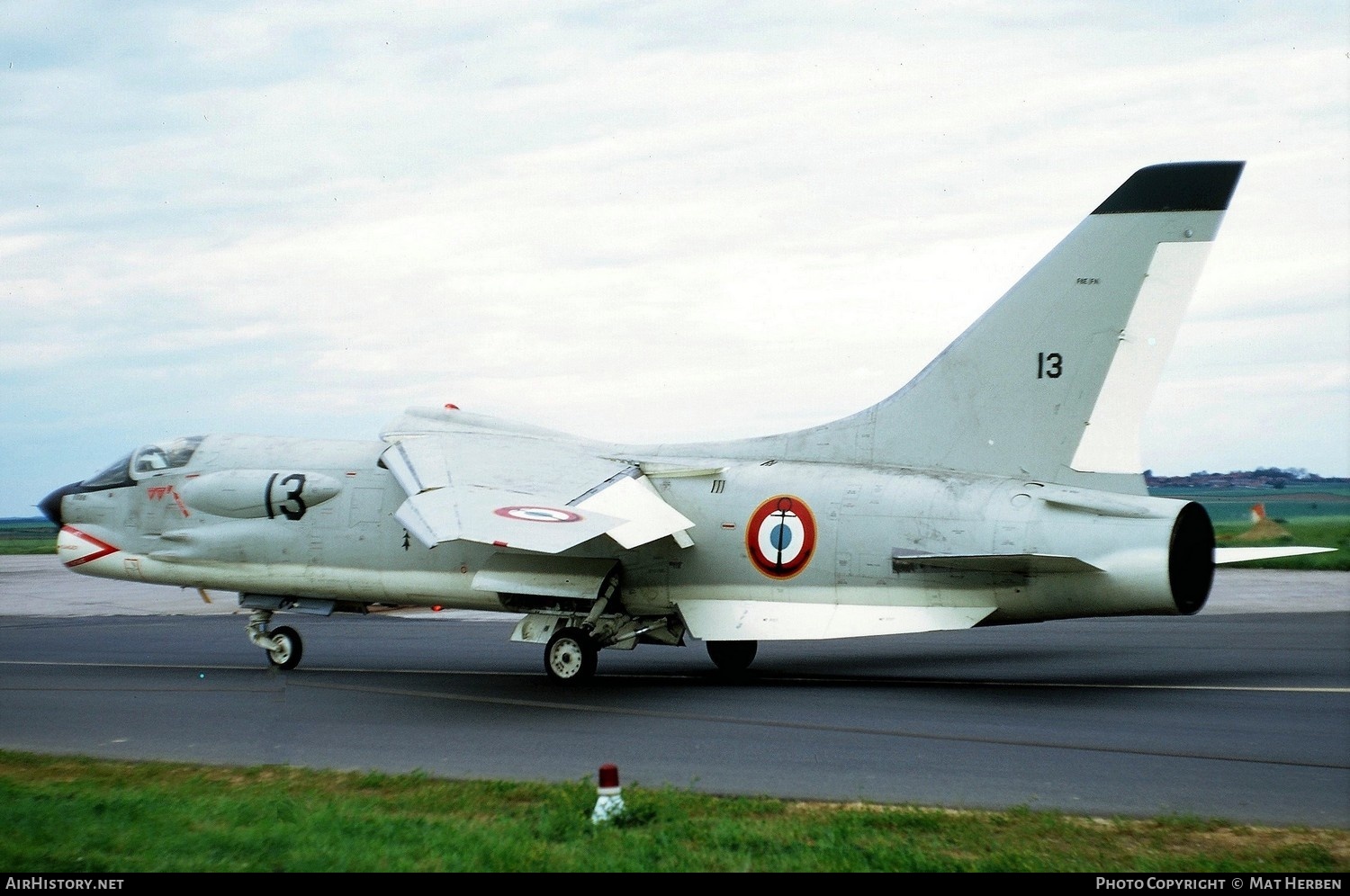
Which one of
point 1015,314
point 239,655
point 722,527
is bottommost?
point 239,655

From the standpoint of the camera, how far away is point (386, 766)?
10.8m

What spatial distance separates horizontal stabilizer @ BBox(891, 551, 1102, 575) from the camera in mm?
13297

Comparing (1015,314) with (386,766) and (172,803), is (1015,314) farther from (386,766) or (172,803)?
(172,803)

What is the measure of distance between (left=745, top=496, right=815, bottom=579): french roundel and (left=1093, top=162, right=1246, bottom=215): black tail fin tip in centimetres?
498

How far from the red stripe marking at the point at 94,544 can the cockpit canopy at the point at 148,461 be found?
723mm

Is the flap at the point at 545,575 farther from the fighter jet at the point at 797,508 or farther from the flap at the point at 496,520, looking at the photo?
the flap at the point at 496,520

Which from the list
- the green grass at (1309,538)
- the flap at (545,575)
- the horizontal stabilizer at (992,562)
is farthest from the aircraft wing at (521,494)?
the green grass at (1309,538)

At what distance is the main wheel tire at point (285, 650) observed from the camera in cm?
1819

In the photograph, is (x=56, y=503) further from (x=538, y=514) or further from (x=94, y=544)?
(x=538, y=514)

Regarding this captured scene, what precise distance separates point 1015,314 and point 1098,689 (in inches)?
175

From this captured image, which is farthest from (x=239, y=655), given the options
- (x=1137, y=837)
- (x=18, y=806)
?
(x=1137, y=837)

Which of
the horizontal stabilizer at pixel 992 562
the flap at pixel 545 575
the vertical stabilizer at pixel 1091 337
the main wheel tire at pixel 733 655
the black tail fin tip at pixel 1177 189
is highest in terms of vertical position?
the black tail fin tip at pixel 1177 189
